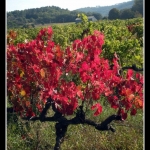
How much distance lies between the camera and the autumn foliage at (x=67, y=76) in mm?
1886

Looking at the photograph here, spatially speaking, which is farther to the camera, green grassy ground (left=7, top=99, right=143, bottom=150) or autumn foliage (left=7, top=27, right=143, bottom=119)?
green grassy ground (left=7, top=99, right=143, bottom=150)

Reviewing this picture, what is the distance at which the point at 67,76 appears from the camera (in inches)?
80.8

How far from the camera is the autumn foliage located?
1.89m

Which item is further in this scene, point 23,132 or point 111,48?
point 111,48

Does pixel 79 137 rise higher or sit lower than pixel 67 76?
lower

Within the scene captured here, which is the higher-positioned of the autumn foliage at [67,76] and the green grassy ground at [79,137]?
the autumn foliage at [67,76]

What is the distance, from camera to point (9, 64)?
2.00 metres

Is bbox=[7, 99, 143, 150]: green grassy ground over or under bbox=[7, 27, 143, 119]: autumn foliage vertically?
under

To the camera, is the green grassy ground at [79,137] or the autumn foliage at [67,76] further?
the green grassy ground at [79,137]

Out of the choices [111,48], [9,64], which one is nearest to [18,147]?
[9,64]

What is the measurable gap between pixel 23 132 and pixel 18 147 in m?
0.17

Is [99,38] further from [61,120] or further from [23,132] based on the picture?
[23,132]

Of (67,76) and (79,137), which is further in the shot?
(79,137)

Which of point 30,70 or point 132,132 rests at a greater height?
point 30,70
